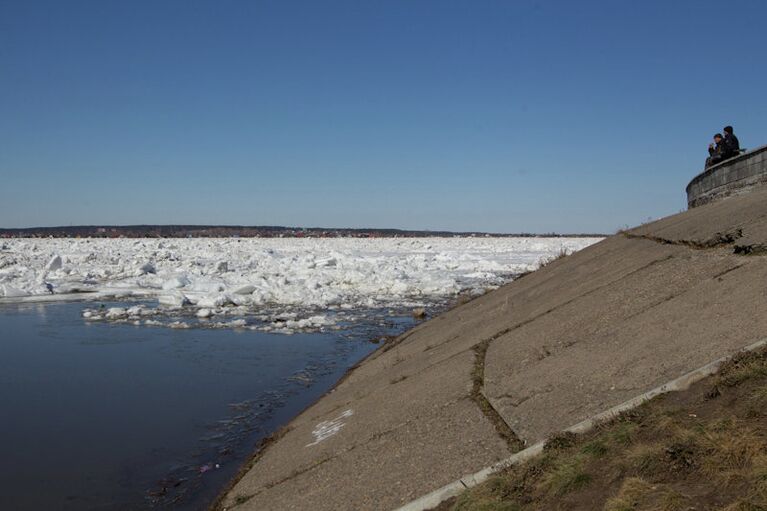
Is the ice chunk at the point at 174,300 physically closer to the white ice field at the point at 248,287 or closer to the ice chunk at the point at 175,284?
the white ice field at the point at 248,287

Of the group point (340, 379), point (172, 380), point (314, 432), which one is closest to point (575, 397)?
point (314, 432)

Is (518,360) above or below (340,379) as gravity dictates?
above

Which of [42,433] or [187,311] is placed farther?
[187,311]

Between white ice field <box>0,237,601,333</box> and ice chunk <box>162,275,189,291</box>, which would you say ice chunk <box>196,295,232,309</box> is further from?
ice chunk <box>162,275,189,291</box>

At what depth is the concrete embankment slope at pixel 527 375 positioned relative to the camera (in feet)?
11.6

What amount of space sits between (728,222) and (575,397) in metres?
3.49

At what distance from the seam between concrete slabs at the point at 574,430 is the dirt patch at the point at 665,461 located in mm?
60

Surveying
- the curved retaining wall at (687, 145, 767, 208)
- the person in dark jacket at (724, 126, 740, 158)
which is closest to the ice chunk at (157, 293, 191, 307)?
the curved retaining wall at (687, 145, 767, 208)

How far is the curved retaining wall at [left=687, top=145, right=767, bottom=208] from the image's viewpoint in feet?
29.5

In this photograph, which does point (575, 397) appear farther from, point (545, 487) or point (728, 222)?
point (728, 222)

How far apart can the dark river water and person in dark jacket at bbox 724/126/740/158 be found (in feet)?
24.6

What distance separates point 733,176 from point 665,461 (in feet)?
30.5

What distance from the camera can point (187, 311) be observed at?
16.0 meters

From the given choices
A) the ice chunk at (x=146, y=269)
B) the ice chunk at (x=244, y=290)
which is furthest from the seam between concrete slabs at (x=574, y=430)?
the ice chunk at (x=146, y=269)
